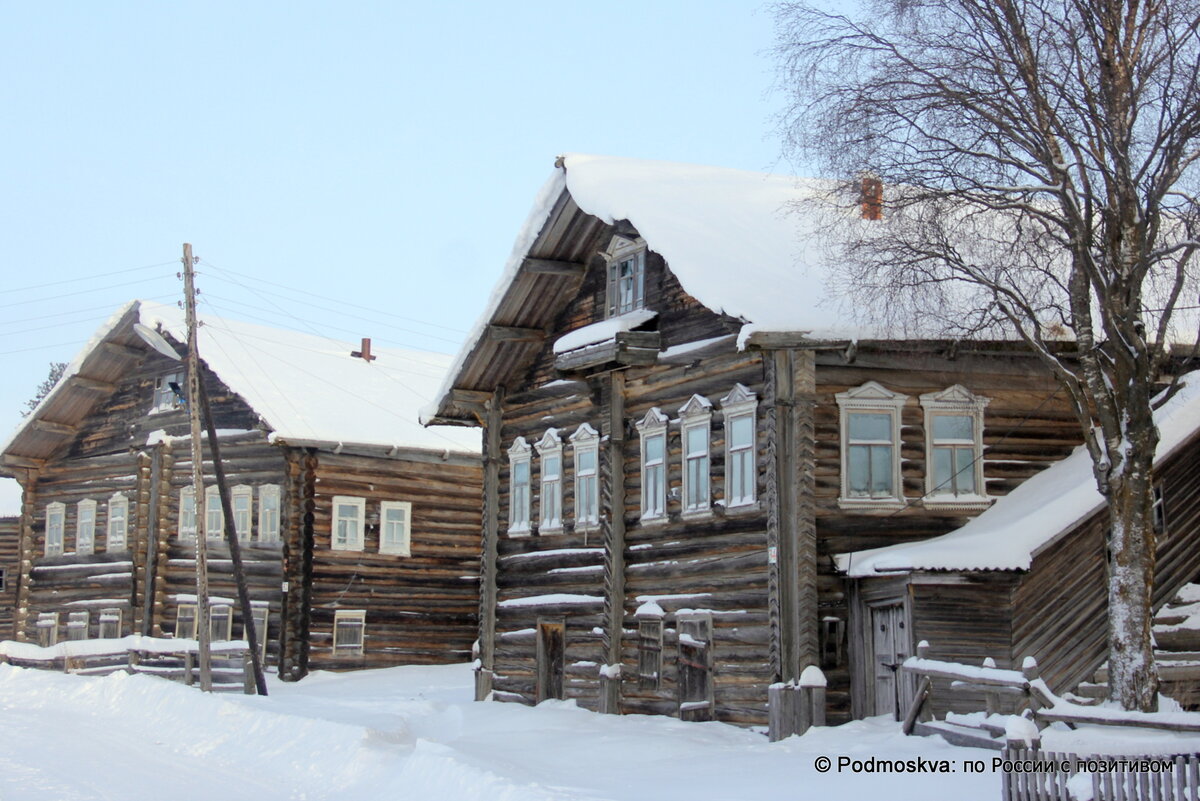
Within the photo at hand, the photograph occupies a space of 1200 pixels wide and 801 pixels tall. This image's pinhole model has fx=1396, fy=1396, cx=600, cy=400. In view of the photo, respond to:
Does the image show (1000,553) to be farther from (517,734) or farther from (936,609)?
(517,734)

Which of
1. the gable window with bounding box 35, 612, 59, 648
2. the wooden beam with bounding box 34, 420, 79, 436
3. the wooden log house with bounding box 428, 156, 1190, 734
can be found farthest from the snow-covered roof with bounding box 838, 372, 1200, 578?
the gable window with bounding box 35, 612, 59, 648

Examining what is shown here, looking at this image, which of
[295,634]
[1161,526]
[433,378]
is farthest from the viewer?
[433,378]

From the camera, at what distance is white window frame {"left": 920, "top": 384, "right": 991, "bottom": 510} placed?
21250 mm

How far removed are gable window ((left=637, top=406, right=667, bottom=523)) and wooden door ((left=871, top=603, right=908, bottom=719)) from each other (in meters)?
4.74

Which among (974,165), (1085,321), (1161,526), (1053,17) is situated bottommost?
(1161,526)

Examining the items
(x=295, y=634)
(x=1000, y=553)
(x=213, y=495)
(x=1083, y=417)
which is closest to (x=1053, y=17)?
(x=1083, y=417)

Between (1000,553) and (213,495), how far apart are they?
2573 centimetres

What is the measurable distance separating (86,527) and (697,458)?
26005 millimetres

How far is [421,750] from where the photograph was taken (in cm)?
1655

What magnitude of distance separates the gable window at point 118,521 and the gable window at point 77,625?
243cm

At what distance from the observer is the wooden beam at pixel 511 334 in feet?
Result: 89.4

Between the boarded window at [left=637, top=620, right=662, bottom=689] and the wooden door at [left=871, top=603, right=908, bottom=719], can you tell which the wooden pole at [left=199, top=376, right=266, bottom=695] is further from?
the wooden door at [left=871, top=603, right=908, bottom=719]

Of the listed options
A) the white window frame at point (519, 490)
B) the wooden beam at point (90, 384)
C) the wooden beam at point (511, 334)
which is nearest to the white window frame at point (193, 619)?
the wooden beam at point (90, 384)

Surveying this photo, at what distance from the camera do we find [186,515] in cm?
3922
